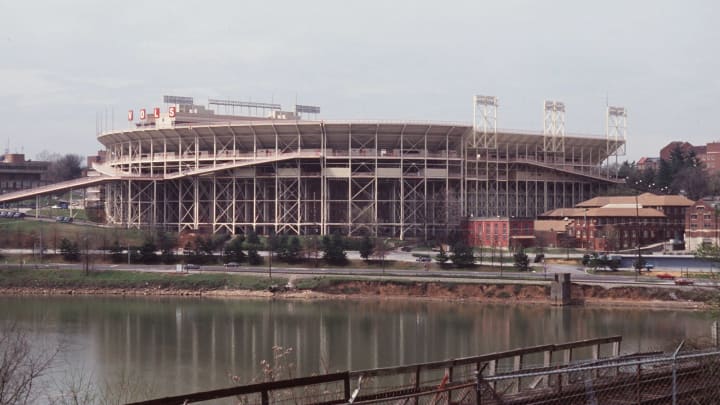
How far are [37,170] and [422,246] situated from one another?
214ft

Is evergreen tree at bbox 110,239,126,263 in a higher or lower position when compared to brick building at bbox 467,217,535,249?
lower

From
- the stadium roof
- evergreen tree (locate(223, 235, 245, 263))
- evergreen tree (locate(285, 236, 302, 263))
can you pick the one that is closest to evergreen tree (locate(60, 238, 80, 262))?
evergreen tree (locate(223, 235, 245, 263))

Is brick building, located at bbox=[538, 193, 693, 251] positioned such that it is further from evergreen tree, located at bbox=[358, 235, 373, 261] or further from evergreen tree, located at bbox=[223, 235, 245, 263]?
evergreen tree, located at bbox=[223, 235, 245, 263]

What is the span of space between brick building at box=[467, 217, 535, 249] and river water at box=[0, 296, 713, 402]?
80.9ft

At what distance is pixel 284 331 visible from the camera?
40.4 meters

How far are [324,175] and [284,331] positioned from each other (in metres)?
39.4

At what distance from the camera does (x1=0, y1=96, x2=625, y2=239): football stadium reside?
7931 cm

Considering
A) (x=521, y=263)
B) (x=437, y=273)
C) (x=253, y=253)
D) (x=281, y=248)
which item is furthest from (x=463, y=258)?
(x=253, y=253)

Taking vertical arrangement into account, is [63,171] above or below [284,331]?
above

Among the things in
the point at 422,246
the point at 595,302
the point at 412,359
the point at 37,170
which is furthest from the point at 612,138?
the point at 37,170

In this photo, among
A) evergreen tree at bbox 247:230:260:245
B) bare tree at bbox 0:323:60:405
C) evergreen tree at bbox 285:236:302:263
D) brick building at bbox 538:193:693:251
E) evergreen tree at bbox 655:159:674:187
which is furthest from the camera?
evergreen tree at bbox 655:159:674:187

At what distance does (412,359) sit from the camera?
1282 inches

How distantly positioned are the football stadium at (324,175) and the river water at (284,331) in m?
Answer: 26.8

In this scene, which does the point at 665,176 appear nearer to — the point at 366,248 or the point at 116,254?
the point at 366,248
